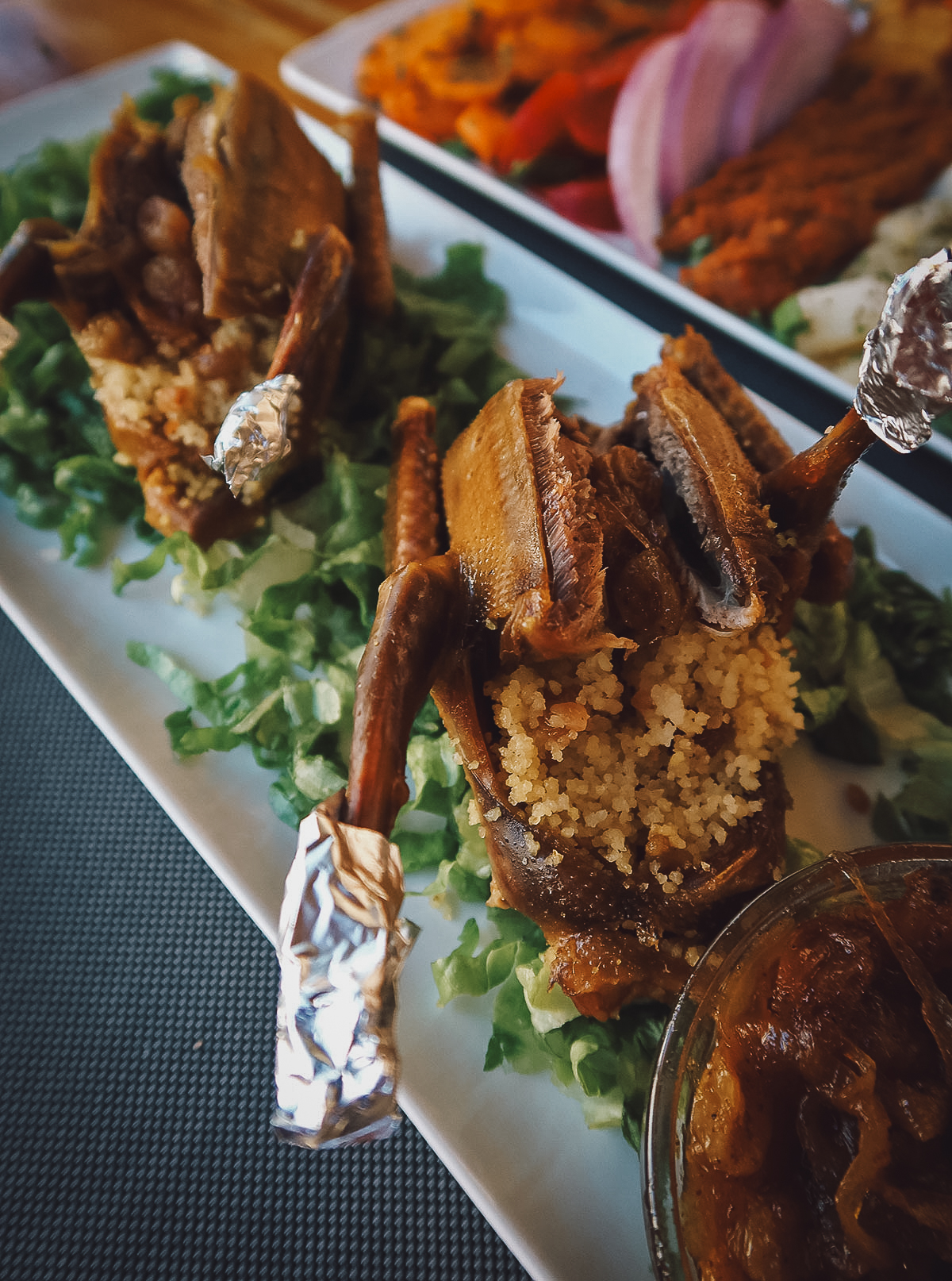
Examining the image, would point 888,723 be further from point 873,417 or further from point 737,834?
point 873,417

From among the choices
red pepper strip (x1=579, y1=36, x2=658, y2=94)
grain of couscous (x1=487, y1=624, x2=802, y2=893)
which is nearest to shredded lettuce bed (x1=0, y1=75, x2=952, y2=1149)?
grain of couscous (x1=487, y1=624, x2=802, y2=893)

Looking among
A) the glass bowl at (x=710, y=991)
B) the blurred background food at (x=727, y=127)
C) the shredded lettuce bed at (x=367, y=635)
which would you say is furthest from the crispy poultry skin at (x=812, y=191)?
the glass bowl at (x=710, y=991)

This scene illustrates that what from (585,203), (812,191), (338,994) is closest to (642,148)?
(585,203)

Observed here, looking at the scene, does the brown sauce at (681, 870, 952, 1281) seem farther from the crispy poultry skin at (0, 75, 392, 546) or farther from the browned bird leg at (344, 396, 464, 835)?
the crispy poultry skin at (0, 75, 392, 546)

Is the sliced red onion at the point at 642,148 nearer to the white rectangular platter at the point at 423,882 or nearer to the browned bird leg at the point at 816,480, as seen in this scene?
the white rectangular platter at the point at 423,882

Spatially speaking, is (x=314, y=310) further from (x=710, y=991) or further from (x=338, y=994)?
(x=710, y=991)

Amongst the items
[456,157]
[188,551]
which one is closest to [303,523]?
[188,551]
